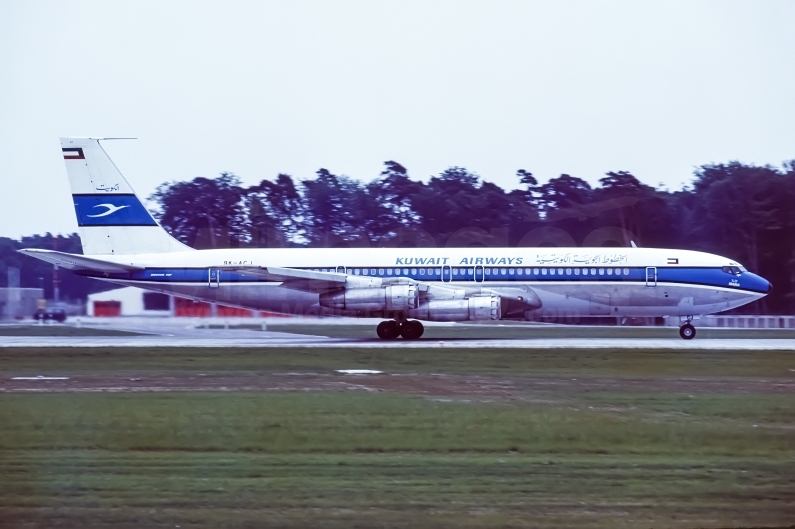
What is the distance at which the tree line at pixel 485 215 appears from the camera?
48.9m

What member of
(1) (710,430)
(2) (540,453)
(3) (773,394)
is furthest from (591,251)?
(2) (540,453)

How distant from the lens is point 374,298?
34.2m

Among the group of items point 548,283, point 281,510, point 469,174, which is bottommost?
point 281,510

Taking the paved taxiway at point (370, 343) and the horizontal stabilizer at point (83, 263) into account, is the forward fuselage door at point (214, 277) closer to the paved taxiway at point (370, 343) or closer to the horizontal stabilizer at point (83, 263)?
the paved taxiway at point (370, 343)

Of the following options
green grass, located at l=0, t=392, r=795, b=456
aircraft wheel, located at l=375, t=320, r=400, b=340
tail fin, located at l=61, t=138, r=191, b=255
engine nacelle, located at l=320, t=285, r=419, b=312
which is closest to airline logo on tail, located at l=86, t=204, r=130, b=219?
tail fin, located at l=61, t=138, r=191, b=255

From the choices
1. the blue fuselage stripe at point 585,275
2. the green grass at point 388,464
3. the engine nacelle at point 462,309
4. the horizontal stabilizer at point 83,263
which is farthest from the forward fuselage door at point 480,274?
the green grass at point 388,464

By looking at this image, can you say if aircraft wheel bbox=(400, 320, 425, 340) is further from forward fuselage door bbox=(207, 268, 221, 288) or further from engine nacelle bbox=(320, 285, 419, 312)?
forward fuselage door bbox=(207, 268, 221, 288)

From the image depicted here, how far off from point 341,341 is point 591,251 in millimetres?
9570

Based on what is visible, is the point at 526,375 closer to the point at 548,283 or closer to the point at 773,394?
the point at 773,394

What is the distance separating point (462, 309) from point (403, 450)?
21.2m

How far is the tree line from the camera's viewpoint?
48906 mm

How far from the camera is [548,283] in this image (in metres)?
34.3

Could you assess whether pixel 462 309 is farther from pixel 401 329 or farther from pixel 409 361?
pixel 409 361

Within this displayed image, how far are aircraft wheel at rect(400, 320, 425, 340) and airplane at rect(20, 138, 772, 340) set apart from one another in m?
0.04
